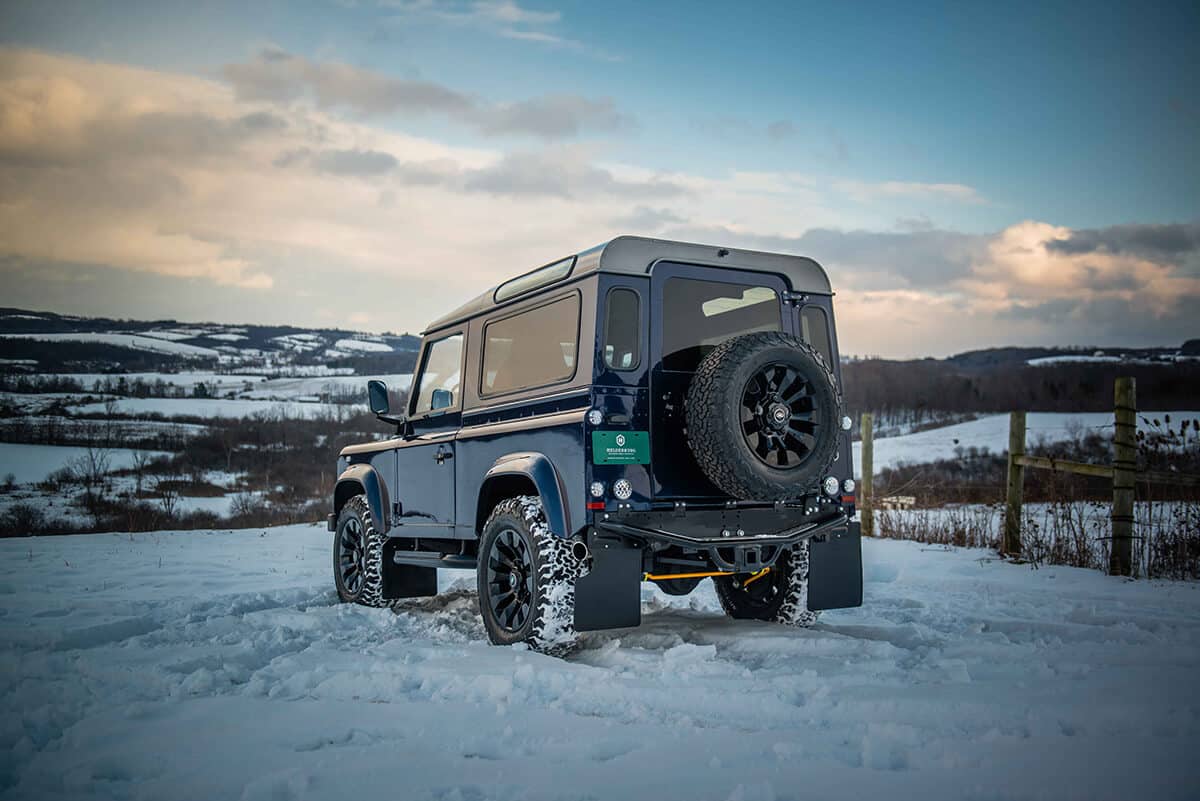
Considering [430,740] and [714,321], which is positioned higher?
[714,321]

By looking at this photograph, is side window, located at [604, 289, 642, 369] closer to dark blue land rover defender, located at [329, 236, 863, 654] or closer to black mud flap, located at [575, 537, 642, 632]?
dark blue land rover defender, located at [329, 236, 863, 654]

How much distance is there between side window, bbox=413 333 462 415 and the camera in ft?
22.1

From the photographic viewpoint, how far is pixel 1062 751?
3086 mm

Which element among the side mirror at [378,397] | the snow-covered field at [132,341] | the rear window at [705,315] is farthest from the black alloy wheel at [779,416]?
the snow-covered field at [132,341]

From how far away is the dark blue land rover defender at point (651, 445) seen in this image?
4.77m

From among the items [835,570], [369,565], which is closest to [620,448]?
[835,570]

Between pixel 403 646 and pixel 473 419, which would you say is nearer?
pixel 403 646

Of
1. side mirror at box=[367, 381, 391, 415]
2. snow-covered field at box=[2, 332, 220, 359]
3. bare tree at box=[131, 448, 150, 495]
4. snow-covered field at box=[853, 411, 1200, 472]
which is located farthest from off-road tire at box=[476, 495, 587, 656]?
snow-covered field at box=[2, 332, 220, 359]

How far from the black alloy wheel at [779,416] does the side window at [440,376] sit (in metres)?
2.63

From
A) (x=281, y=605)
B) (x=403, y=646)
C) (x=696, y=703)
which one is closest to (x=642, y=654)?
(x=696, y=703)

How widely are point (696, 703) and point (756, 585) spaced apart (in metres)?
2.46

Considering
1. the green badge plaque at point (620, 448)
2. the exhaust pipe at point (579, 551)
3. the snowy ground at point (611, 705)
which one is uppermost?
the green badge plaque at point (620, 448)

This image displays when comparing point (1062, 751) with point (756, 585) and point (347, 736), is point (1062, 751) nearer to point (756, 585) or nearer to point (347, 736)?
point (347, 736)

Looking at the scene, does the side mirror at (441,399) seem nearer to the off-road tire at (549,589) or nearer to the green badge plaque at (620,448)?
the off-road tire at (549,589)
